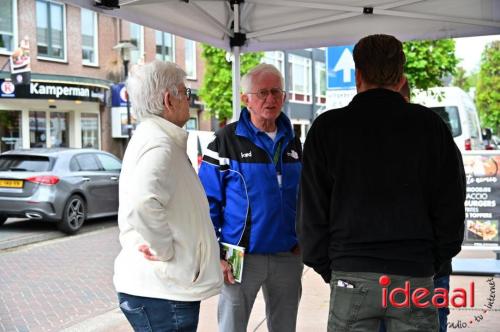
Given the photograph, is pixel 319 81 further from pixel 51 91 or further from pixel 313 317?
pixel 313 317

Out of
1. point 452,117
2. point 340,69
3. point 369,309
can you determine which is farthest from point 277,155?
point 452,117

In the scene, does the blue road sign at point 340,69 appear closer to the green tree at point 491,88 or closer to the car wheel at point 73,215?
the car wheel at point 73,215

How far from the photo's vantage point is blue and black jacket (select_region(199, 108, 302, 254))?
120 inches

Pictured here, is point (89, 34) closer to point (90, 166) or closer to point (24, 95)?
point (24, 95)

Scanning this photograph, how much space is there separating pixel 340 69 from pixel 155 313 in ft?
20.4

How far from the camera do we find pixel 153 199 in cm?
219

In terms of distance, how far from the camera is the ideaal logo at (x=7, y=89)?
19.2m

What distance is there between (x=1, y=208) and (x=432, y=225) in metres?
10.0

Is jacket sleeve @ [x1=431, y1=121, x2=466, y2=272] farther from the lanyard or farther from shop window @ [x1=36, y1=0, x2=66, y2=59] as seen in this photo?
shop window @ [x1=36, y1=0, x2=66, y2=59]

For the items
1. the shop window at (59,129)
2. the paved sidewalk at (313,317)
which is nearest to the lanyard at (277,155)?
the paved sidewalk at (313,317)

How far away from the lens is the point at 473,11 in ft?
14.1

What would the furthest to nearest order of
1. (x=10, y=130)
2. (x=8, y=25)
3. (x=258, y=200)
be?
(x=10, y=130), (x=8, y=25), (x=258, y=200)

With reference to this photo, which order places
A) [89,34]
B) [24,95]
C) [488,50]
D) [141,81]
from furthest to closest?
1. [488,50]
2. [89,34]
3. [24,95]
4. [141,81]

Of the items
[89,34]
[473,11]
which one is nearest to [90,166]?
[473,11]
